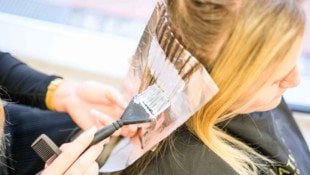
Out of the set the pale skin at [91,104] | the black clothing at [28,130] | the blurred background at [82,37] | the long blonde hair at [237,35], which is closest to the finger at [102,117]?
the pale skin at [91,104]

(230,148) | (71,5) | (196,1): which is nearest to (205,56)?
(196,1)

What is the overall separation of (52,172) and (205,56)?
1.01 ft

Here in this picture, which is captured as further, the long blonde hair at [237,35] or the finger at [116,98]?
the finger at [116,98]

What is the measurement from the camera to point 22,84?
3.26ft

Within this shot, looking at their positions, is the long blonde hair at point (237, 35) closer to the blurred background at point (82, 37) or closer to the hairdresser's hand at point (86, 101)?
the hairdresser's hand at point (86, 101)

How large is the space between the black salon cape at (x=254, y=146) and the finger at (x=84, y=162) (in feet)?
0.43

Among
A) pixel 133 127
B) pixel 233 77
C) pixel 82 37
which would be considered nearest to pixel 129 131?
pixel 133 127

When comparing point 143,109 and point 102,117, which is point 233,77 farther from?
point 102,117

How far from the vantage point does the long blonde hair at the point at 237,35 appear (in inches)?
24.4

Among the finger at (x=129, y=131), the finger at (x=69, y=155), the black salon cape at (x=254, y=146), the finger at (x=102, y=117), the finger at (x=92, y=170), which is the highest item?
the finger at (x=69, y=155)

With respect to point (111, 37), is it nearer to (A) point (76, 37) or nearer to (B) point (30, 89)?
(A) point (76, 37)

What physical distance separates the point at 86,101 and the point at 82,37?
46 centimetres

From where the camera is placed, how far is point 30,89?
0.98m

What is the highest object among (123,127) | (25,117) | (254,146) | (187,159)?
(25,117)
